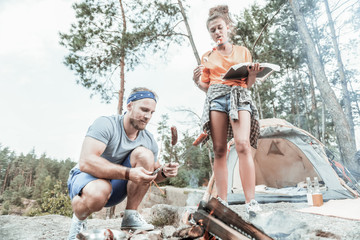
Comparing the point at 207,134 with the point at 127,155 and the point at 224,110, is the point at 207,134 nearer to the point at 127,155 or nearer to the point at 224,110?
the point at 224,110

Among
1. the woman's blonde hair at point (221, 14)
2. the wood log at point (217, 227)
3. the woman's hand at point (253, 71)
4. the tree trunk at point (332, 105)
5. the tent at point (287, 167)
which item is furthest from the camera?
the tree trunk at point (332, 105)

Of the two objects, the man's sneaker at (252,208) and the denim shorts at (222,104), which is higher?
the denim shorts at (222,104)

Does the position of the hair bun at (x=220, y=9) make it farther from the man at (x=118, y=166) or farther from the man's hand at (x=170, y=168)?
the man's hand at (x=170, y=168)

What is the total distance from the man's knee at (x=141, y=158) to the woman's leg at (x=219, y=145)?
0.50 metres

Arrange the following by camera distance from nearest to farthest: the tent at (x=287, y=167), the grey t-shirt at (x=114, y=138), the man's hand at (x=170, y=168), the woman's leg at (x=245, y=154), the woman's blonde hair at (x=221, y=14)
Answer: the man's hand at (x=170, y=168)
the grey t-shirt at (x=114, y=138)
the woman's leg at (x=245, y=154)
the woman's blonde hair at (x=221, y=14)
the tent at (x=287, y=167)

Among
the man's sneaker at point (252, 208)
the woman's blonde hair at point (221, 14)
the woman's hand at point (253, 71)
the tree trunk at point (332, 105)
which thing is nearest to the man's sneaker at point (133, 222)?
the man's sneaker at point (252, 208)

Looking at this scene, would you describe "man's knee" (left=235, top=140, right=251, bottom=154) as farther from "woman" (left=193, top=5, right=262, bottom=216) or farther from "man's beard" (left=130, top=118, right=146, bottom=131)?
"man's beard" (left=130, top=118, right=146, bottom=131)

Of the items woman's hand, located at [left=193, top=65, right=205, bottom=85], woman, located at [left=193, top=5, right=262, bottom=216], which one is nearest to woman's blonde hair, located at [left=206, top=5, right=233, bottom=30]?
woman, located at [left=193, top=5, right=262, bottom=216]

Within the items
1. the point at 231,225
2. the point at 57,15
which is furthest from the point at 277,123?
the point at 57,15

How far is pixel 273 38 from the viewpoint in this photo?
425 inches

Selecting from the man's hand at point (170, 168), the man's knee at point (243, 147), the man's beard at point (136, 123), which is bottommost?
the man's hand at point (170, 168)

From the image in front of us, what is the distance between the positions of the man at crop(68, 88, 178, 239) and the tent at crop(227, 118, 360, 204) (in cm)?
201

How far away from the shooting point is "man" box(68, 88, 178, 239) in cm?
136

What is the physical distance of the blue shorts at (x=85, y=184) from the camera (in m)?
1.41
